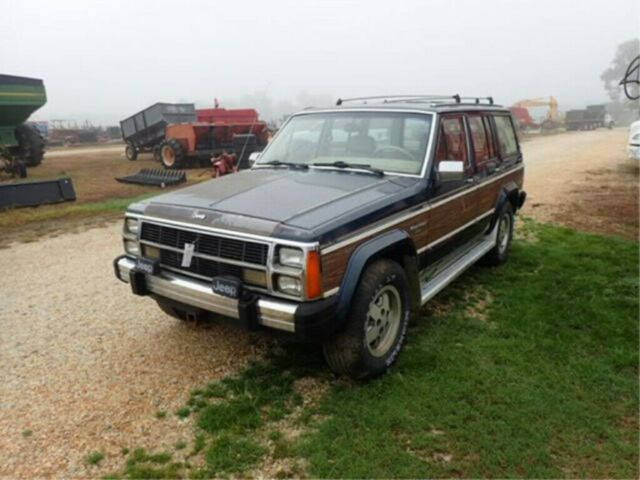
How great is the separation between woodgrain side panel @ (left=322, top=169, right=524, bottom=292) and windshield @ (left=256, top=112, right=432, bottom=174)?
0.46 meters

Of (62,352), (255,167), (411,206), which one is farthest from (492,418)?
(62,352)

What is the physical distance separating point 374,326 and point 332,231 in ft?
3.09

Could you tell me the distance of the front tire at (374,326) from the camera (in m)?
3.42

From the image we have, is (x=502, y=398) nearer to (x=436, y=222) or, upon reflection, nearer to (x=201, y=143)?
(x=436, y=222)

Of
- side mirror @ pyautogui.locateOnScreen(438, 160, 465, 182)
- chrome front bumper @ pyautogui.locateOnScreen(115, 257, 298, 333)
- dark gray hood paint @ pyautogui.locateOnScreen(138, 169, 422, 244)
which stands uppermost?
side mirror @ pyautogui.locateOnScreen(438, 160, 465, 182)

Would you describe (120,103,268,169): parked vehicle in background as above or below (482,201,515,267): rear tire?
above

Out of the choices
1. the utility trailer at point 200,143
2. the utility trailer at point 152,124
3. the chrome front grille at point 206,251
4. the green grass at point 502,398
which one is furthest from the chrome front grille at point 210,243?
the utility trailer at point 152,124

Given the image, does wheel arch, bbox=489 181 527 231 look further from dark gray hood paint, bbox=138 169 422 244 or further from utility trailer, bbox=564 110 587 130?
utility trailer, bbox=564 110 587 130

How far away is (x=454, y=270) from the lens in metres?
4.87

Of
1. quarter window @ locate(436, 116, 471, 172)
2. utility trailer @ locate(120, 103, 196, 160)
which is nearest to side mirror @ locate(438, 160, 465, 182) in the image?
quarter window @ locate(436, 116, 471, 172)

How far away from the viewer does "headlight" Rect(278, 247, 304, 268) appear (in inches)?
121

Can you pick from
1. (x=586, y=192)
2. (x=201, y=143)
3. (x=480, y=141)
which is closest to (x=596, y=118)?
(x=586, y=192)

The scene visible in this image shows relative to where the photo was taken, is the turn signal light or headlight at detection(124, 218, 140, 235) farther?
headlight at detection(124, 218, 140, 235)

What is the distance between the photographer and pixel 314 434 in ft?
10.2
